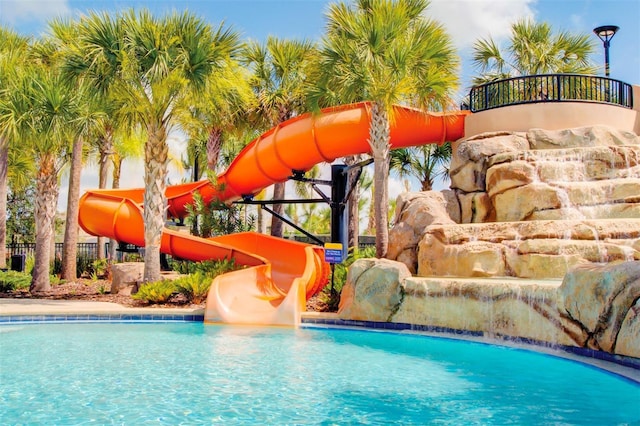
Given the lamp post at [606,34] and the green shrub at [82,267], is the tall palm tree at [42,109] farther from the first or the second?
the lamp post at [606,34]

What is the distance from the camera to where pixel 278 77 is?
19047 mm

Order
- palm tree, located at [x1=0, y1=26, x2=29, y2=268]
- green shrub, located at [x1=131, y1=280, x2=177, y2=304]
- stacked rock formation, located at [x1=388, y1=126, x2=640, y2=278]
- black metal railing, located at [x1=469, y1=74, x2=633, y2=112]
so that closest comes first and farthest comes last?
stacked rock formation, located at [x1=388, y1=126, x2=640, y2=278]
green shrub, located at [x1=131, y1=280, x2=177, y2=304]
palm tree, located at [x1=0, y1=26, x2=29, y2=268]
black metal railing, located at [x1=469, y1=74, x2=633, y2=112]

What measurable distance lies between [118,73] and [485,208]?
26.6 ft

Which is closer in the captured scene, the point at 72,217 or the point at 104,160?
the point at 72,217

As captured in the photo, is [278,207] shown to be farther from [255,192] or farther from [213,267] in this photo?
[213,267]

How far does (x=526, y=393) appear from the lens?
5922 millimetres

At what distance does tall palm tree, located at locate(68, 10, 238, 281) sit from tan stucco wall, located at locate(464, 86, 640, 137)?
6212mm

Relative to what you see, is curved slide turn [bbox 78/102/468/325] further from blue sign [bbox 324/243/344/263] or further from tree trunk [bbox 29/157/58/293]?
tree trunk [bbox 29/157/58/293]

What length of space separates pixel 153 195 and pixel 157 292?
212 cm

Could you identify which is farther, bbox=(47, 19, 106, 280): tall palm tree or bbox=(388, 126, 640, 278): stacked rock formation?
bbox=(47, 19, 106, 280): tall palm tree

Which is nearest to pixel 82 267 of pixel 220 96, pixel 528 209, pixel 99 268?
pixel 99 268

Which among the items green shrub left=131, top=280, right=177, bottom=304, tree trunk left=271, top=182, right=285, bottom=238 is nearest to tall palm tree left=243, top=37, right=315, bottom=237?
tree trunk left=271, top=182, right=285, bottom=238

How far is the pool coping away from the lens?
8.07m

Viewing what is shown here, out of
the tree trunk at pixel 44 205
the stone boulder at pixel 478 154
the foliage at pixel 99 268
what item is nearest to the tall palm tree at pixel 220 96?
the tree trunk at pixel 44 205
